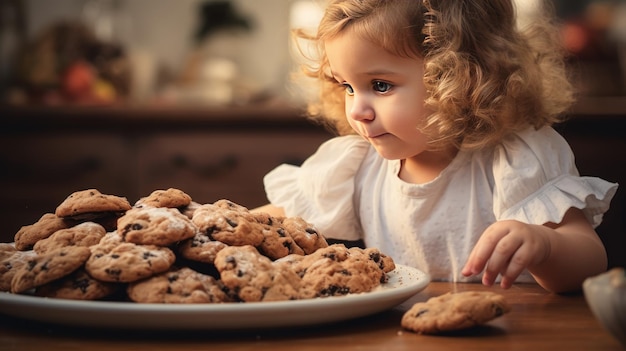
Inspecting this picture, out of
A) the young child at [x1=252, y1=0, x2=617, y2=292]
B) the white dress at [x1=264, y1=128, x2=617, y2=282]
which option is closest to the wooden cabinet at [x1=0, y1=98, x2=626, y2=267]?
the white dress at [x1=264, y1=128, x2=617, y2=282]

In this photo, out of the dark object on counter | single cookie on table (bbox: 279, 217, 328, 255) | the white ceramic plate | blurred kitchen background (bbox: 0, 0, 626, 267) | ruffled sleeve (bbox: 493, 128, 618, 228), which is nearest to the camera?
the white ceramic plate

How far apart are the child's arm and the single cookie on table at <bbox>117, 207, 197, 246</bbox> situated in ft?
1.03

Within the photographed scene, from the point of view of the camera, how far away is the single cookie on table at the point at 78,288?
79 cm

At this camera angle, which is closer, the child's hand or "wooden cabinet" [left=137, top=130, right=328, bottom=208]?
the child's hand

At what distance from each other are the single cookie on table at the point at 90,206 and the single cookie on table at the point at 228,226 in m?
0.10

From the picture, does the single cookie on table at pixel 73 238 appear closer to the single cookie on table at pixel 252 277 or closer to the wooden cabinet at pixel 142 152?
the single cookie on table at pixel 252 277

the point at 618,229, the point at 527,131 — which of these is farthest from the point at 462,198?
the point at 618,229

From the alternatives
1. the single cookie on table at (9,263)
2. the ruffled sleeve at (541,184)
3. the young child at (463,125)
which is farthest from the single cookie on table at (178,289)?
the ruffled sleeve at (541,184)

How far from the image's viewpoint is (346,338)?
30.1 inches

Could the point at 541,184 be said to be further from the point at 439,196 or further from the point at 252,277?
the point at 252,277

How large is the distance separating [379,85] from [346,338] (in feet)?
1.77

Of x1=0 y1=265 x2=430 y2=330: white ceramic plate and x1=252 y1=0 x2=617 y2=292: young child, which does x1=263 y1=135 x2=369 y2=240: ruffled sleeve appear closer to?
x1=252 y1=0 x2=617 y2=292: young child

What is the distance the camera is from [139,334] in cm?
78

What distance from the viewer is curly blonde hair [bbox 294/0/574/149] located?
1.20 meters
